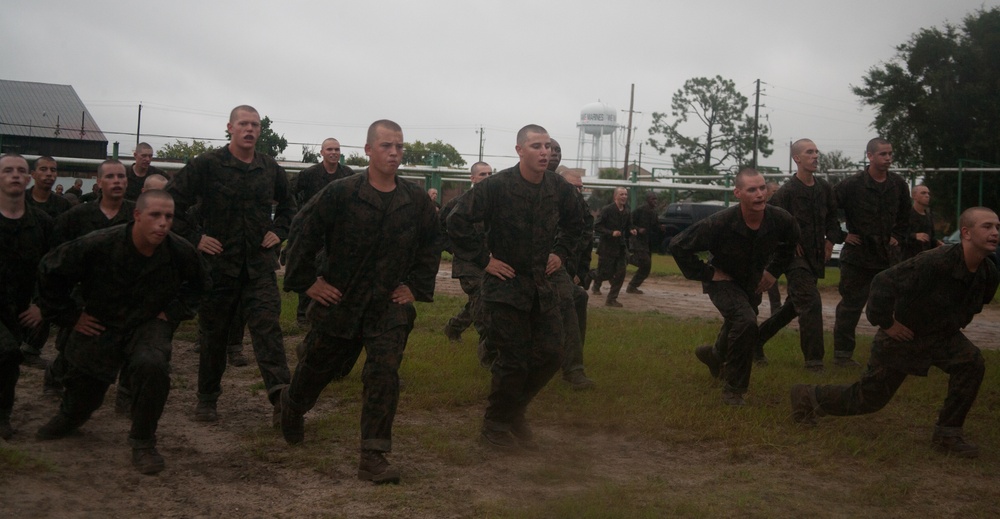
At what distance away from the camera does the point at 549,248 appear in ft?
22.3

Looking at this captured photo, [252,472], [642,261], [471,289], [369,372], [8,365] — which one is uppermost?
[642,261]

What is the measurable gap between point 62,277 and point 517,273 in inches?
115

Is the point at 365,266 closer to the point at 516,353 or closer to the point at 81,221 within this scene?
the point at 516,353

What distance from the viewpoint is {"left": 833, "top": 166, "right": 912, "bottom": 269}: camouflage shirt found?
9.89 m

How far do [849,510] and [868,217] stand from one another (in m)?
5.35

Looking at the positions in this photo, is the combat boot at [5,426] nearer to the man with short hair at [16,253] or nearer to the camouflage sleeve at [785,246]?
the man with short hair at [16,253]

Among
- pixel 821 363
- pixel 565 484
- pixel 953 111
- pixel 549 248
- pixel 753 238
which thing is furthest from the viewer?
pixel 953 111

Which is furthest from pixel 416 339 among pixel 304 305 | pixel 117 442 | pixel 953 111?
pixel 953 111

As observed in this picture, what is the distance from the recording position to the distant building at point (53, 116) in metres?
50.7

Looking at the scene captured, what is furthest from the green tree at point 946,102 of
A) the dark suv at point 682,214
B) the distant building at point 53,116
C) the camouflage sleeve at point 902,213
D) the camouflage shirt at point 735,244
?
the distant building at point 53,116

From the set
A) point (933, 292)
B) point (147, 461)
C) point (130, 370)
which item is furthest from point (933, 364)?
point (130, 370)

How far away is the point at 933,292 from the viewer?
21.2 feet

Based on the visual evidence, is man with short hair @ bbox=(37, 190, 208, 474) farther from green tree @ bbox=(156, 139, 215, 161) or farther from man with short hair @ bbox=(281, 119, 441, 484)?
green tree @ bbox=(156, 139, 215, 161)

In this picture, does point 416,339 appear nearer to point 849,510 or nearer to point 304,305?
point 304,305
